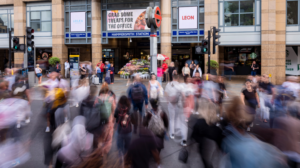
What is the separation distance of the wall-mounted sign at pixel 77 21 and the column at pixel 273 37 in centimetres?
1633

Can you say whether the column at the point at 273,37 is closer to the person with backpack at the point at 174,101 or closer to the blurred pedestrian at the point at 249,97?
the blurred pedestrian at the point at 249,97

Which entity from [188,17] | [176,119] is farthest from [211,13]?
[176,119]

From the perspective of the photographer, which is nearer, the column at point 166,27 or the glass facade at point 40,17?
the column at point 166,27

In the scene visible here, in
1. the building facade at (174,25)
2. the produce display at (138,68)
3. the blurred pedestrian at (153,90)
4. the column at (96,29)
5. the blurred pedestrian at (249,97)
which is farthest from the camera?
the column at (96,29)

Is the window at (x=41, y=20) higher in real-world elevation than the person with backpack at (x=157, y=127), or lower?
higher

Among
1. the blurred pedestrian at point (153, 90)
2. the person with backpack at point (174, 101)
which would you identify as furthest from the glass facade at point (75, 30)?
the person with backpack at point (174, 101)

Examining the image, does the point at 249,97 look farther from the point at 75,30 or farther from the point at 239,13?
→ the point at 75,30

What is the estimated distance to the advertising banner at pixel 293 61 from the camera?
22516 mm

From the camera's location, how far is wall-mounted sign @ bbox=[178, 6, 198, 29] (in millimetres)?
21359

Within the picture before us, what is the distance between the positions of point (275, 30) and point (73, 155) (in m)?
20.8

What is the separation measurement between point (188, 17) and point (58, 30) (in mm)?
12678

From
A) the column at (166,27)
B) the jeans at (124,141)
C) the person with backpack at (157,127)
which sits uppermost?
the column at (166,27)

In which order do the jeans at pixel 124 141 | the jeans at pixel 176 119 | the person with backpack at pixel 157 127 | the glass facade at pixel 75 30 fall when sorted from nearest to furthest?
the person with backpack at pixel 157 127
the jeans at pixel 124 141
the jeans at pixel 176 119
the glass facade at pixel 75 30

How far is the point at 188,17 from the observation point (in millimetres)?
21484
